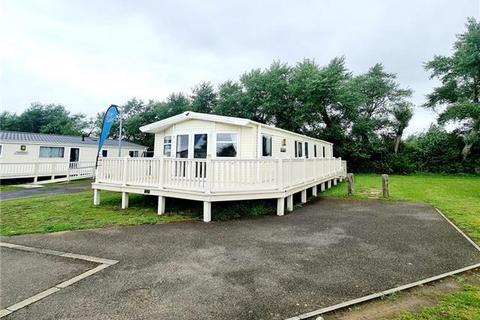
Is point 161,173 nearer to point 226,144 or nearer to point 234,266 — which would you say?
point 226,144

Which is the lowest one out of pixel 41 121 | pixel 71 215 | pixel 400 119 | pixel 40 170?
pixel 71 215

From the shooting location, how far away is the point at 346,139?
971 inches

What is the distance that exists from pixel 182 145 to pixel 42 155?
15.0 m

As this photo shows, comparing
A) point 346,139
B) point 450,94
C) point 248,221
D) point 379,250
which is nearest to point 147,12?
point 248,221

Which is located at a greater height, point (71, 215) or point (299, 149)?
point (299, 149)

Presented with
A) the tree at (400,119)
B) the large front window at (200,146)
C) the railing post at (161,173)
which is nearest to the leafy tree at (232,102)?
the tree at (400,119)

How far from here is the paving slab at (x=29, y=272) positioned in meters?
3.09

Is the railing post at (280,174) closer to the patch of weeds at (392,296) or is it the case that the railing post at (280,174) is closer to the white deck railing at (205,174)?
the white deck railing at (205,174)

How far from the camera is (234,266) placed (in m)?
3.89

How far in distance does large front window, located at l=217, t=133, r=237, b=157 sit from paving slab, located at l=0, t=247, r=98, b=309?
6.96 meters

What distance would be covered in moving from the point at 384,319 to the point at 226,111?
27.0 meters

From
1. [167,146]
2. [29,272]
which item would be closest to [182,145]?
[167,146]

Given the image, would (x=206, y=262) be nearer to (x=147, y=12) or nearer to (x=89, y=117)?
(x=147, y=12)

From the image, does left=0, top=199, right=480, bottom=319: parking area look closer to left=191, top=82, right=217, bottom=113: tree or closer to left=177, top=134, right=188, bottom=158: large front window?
left=177, top=134, right=188, bottom=158: large front window
